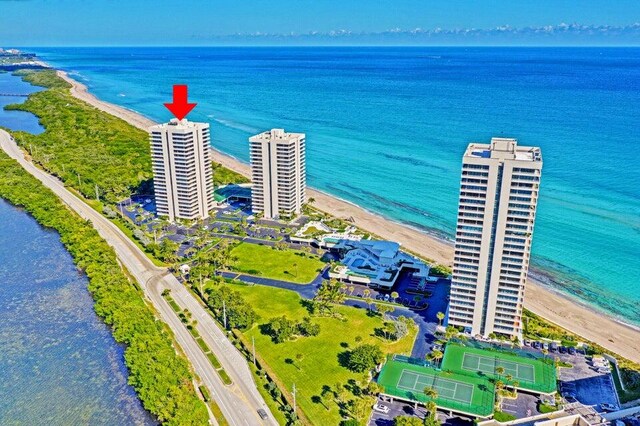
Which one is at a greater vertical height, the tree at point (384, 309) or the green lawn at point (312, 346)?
the tree at point (384, 309)

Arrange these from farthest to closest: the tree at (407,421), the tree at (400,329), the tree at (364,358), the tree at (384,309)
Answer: the tree at (384,309) < the tree at (400,329) < the tree at (364,358) < the tree at (407,421)

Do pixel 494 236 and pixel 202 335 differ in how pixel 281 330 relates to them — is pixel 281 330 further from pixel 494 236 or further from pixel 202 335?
pixel 494 236

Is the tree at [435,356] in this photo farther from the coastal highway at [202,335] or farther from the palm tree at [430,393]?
the coastal highway at [202,335]

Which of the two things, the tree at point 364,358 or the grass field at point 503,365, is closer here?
Result: the grass field at point 503,365

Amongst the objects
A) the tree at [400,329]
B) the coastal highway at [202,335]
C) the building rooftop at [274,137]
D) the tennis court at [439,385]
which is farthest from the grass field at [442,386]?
the building rooftop at [274,137]

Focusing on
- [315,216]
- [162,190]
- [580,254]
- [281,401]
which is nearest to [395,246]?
[315,216]

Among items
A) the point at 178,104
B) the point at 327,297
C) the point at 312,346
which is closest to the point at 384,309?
the point at 327,297

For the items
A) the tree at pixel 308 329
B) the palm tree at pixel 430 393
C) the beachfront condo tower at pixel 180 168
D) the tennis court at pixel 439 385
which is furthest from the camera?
the beachfront condo tower at pixel 180 168
